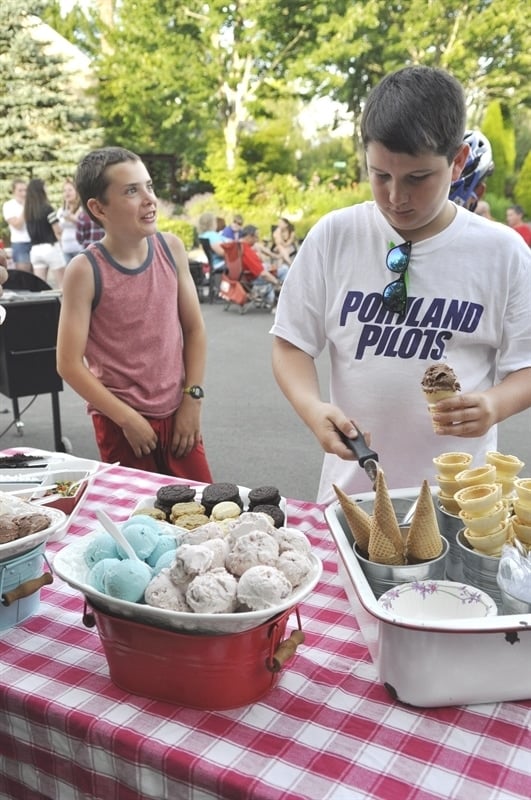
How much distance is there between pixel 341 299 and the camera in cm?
169

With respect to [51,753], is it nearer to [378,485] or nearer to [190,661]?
[190,661]

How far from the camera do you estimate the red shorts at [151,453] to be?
238 cm

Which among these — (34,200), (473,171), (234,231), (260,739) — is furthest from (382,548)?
(234,231)

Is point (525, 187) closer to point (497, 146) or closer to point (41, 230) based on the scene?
point (497, 146)

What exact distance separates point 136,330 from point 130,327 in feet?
0.07

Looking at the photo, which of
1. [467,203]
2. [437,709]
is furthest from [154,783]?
[467,203]

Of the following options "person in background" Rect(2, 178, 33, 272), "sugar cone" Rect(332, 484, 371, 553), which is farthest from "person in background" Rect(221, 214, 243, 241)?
"sugar cone" Rect(332, 484, 371, 553)

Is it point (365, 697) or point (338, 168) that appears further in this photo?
point (338, 168)

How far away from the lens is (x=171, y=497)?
155cm

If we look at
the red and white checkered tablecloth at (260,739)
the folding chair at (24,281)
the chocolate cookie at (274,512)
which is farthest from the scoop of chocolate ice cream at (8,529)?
the folding chair at (24,281)

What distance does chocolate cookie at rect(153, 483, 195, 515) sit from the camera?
155cm

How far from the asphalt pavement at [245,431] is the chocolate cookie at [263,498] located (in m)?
2.66

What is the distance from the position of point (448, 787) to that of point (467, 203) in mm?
1947

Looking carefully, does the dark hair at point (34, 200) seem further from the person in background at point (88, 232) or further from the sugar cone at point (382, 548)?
the sugar cone at point (382, 548)
